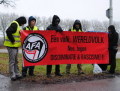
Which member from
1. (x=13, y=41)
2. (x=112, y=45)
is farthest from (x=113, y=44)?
(x=13, y=41)

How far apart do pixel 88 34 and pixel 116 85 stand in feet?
7.77

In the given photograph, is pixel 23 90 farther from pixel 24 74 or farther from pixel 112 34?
pixel 112 34

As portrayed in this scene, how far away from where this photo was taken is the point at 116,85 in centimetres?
832

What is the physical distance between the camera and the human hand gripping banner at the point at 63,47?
8938mm

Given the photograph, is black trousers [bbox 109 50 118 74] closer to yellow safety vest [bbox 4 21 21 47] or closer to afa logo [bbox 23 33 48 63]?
afa logo [bbox 23 33 48 63]

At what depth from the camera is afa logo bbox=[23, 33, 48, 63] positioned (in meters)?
8.88

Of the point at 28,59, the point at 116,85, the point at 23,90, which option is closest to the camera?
the point at 23,90

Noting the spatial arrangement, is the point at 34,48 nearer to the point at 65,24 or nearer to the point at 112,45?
the point at 112,45

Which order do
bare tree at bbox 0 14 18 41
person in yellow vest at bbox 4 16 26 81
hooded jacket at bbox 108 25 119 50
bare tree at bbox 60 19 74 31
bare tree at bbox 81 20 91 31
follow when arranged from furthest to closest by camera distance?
1. bare tree at bbox 81 20 91 31
2. bare tree at bbox 60 19 74 31
3. bare tree at bbox 0 14 18 41
4. hooded jacket at bbox 108 25 119 50
5. person in yellow vest at bbox 4 16 26 81

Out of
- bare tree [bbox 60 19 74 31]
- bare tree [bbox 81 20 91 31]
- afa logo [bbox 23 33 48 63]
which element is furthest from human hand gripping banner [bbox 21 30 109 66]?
bare tree [bbox 81 20 91 31]

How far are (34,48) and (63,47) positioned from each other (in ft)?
3.56

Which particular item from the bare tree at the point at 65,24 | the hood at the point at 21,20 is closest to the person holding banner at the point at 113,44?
the hood at the point at 21,20

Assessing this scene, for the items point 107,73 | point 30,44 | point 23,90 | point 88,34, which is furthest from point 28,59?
point 107,73

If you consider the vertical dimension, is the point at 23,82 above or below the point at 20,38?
below
